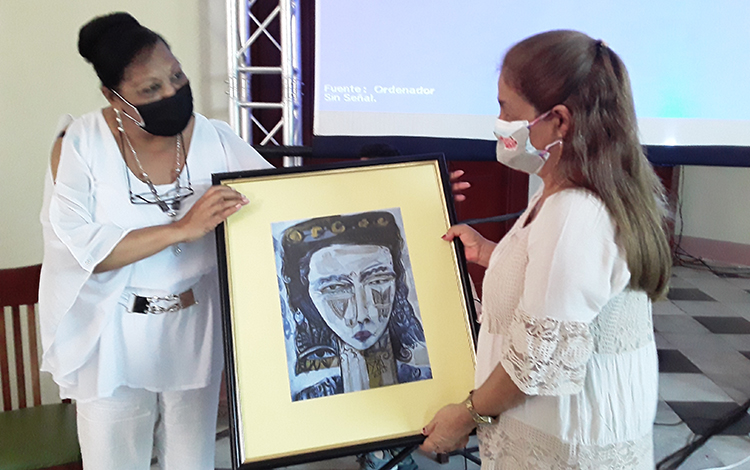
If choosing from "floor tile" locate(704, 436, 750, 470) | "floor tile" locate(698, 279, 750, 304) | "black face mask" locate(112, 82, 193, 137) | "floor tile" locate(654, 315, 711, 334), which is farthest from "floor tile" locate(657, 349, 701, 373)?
"black face mask" locate(112, 82, 193, 137)

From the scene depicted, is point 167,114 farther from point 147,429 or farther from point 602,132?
point 602,132

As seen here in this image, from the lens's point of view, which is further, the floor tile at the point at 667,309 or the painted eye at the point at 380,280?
the floor tile at the point at 667,309

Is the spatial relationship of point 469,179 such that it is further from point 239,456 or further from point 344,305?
point 239,456

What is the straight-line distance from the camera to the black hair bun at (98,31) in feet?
4.06

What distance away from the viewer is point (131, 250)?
4.08 ft

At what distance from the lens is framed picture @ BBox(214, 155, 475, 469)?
1.19 meters

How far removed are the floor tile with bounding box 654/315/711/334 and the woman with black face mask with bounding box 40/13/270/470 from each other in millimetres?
3707

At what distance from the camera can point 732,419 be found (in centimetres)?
273

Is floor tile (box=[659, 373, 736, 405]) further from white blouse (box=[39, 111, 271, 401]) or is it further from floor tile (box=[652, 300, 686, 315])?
white blouse (box=[39, 111, 271, 401])

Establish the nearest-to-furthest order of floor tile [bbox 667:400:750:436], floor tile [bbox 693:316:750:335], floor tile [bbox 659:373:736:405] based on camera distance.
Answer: floor tile [bbox 667:400:750:436]
floor tile [bbox 659:373:736:405]
floor tile [bbox 693:316:750:335]

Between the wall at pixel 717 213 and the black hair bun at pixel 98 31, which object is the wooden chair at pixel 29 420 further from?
the wall at pixel 717 213

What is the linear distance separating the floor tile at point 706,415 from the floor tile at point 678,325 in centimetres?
108

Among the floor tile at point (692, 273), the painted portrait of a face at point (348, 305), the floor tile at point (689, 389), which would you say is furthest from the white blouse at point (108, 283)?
the floor tile at point (692, 273)

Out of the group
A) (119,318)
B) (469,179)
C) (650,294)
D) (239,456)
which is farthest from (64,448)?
(469,179)
